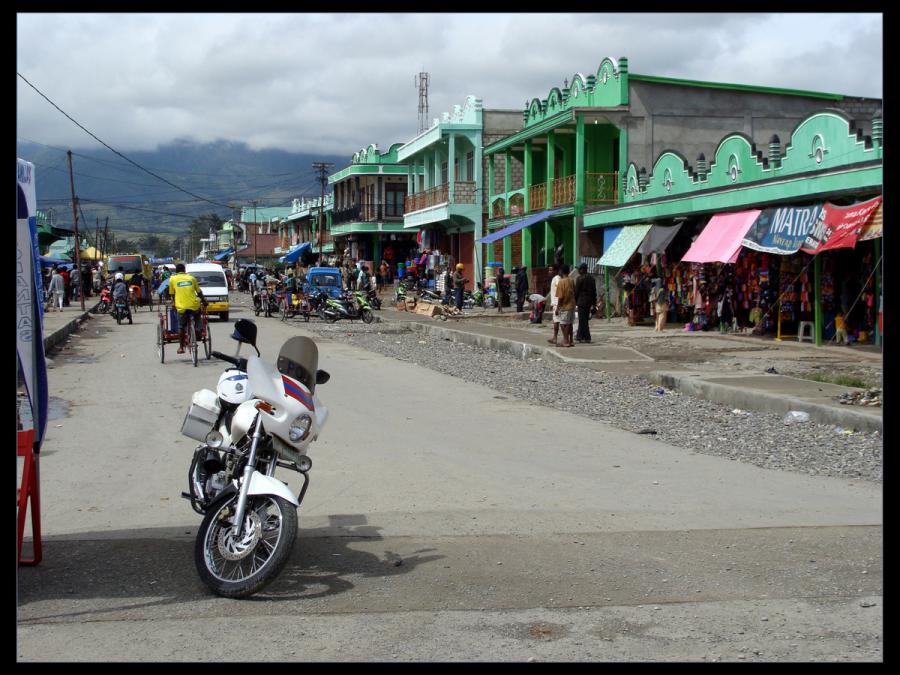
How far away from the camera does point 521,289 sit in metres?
34.8

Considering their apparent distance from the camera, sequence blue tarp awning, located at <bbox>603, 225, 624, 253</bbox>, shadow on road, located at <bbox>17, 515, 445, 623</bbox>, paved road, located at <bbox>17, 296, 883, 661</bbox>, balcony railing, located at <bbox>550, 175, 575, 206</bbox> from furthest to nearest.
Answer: balcony railing, located at <bbox>550, 175, 575, 206</bbox>, blue tarp awning, located at <bbox>603, 225, 624, 253</bbox>, shadow on road, located at <bbox>17, 515, 445, 623</bbox>, paved road, located at <bbox>17, 296, 883, 661</bbox>

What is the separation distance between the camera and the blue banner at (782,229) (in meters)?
17.6

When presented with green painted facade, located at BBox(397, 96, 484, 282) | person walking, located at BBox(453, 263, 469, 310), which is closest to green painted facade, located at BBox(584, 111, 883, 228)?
person walking, located at BBox(453, 263, 469, 310)

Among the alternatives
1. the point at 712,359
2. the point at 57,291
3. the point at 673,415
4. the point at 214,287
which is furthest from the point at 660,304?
the point at 57,291

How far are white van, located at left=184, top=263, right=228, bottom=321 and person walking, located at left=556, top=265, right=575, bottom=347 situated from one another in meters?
16.1

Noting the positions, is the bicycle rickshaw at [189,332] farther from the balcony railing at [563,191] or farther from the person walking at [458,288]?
the person walking at [458,288]

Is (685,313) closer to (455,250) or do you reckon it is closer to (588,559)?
(588,559)

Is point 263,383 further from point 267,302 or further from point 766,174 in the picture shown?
point 267,302

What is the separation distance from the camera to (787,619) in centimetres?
494

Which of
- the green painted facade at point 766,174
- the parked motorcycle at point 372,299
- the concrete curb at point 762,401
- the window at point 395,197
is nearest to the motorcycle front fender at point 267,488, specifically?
the concrete curb at point 762,401

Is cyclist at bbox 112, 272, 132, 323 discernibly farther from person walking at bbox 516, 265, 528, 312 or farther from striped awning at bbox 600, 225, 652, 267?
striped awning at bbox 600, 225, 652, 267

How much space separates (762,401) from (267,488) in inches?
346

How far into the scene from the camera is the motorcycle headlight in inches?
214
